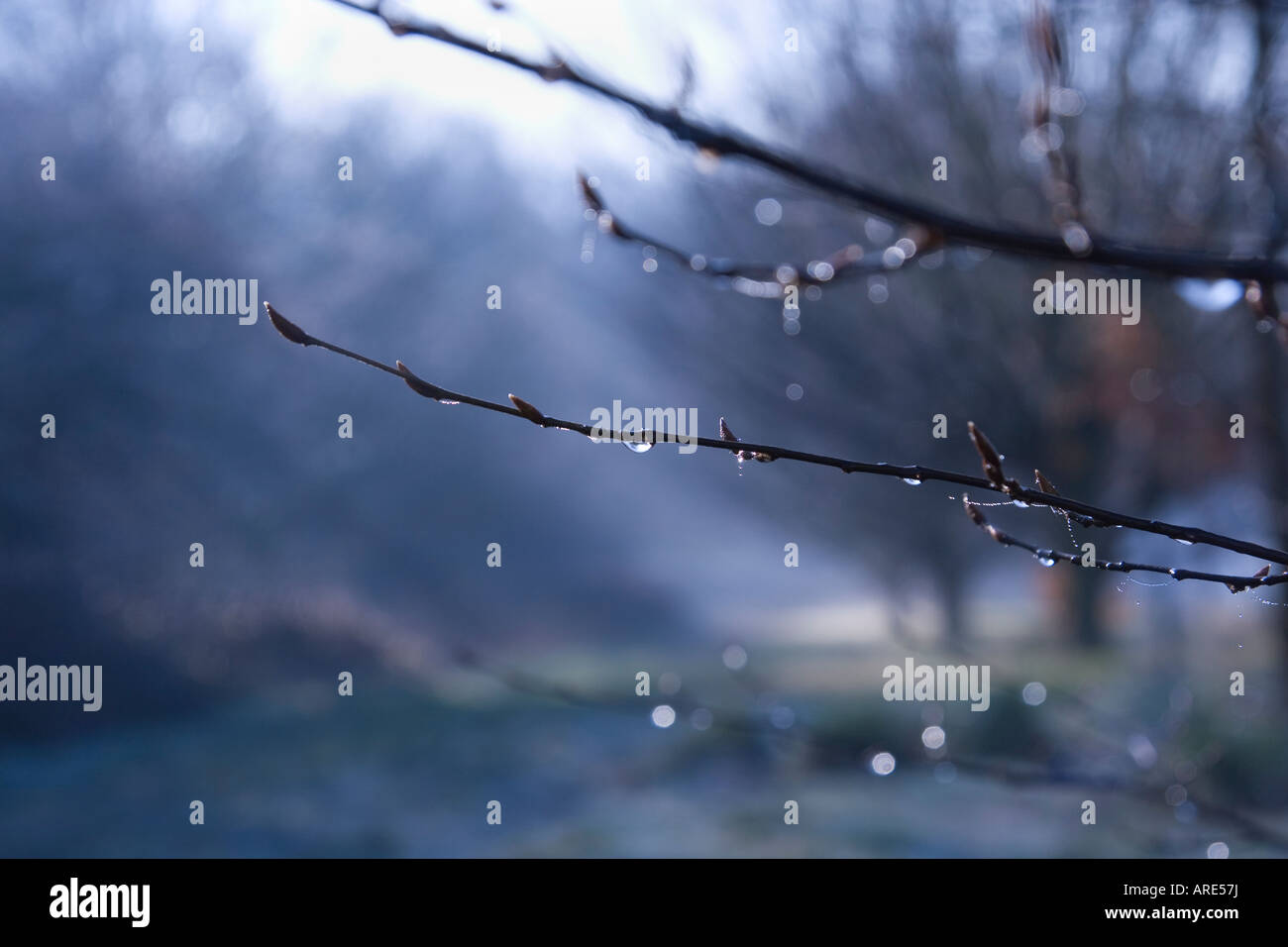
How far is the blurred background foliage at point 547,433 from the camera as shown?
7418 mm

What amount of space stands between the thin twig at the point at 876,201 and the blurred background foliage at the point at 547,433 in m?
3.22

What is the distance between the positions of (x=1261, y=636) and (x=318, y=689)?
11.0 metres

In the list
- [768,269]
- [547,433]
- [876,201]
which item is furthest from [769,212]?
[547,433]

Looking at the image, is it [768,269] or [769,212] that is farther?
[769,212]

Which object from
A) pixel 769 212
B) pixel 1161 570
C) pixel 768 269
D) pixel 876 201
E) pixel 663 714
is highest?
pixel 769 212

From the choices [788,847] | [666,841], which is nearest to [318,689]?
[666,841]

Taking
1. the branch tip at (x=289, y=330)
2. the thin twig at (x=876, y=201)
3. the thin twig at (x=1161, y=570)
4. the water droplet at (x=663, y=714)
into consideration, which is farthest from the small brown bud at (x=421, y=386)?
the water droplet at (x=663, y=714)

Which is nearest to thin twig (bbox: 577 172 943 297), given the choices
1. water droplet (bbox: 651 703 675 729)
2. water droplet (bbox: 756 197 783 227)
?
water droplet (bbox: 651 703 675 729)

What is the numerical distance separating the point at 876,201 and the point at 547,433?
51.8 ft

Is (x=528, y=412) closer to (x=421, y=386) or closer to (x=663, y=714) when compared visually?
(x=421, y=386)

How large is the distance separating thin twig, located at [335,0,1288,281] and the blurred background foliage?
10.6 feet

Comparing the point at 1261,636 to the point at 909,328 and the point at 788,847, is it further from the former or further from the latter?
the point at 788,847

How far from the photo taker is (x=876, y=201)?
1.09 m

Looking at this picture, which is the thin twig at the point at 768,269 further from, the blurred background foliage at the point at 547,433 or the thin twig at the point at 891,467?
the blurred background foliage at the point at 547,433
